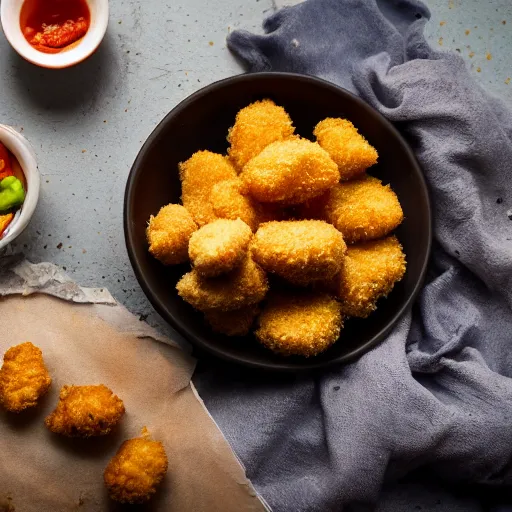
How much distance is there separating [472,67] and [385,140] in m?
0.29

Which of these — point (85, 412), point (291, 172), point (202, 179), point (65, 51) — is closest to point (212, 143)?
point (202, 179)

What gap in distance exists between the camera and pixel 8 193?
42.6 inches

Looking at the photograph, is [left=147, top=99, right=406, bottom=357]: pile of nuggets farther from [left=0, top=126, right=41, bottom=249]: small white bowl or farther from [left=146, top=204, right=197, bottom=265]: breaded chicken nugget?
[left=0, top=126, right=41, bottom=249]: small white bowl

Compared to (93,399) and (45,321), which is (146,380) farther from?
(45,321)

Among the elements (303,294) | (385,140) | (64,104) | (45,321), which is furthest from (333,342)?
(64,104)

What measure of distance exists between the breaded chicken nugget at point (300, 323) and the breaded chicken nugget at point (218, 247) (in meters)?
0.13

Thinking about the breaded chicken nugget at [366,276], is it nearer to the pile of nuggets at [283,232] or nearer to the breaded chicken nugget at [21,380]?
the pile of nuggets at [283,232]

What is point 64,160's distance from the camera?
117cm

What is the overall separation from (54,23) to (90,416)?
2.26 feet

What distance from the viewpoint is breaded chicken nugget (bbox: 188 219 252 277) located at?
901 millimetres

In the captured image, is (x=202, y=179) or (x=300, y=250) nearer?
(x=300, y=250)

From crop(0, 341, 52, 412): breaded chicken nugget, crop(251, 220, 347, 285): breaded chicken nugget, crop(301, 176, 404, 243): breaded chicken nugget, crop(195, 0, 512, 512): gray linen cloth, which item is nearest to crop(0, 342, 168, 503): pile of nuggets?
crop(0, 341, 52, 412): breaded chicken nugget

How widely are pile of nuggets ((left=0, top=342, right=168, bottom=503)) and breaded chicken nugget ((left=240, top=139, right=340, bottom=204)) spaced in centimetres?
43

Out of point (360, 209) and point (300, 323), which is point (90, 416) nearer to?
point (300, 323)
